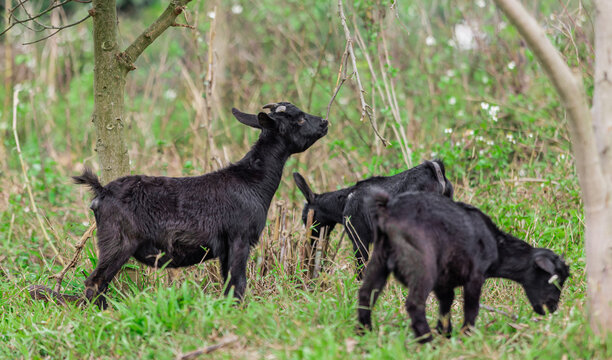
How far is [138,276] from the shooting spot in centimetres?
586

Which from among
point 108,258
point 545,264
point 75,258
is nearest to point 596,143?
point 545,264

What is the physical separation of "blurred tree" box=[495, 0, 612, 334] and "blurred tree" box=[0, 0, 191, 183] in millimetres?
3265

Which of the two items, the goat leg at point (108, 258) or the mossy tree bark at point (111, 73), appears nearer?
the goat leg at point (108, 258)

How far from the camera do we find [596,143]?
13.4 feet

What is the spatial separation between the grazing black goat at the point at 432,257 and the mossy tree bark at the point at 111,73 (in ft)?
8.49

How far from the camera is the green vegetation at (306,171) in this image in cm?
431

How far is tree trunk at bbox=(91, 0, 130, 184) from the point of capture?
18.6ft

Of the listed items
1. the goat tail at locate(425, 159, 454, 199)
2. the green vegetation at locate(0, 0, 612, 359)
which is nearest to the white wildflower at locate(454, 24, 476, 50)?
the green vegetation at locate(0, 0, 612, 359)

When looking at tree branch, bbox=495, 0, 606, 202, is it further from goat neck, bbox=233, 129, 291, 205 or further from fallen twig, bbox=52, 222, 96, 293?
fallen twig, bbox=52, 222, 96, 293

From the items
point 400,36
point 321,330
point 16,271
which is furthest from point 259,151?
point 400,36

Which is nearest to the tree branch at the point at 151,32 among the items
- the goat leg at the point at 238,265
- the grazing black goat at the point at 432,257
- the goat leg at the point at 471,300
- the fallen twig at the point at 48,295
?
the goat leg at the point at 238,265

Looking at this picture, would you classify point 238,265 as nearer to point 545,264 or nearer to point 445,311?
point 445,311

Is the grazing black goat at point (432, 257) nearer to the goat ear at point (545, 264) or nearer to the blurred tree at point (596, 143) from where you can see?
the goat ear at point (545, 264)

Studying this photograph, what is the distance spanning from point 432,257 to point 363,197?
6.98 feet
